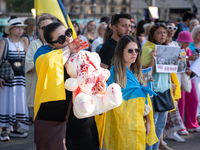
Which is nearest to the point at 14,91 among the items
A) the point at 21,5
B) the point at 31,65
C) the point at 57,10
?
the point at 31,65

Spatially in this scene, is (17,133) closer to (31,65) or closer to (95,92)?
(31,65)

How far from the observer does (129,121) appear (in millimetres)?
3168

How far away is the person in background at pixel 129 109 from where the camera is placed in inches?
125

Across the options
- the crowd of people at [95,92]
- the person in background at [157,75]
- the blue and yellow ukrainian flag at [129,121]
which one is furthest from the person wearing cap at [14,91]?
the blue and yellow ukrainian flag at [129,121]

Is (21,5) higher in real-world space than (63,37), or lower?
higher

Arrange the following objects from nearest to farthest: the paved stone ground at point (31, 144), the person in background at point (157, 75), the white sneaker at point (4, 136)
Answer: the person in background at point (157, 75)
the paved stone ground at point (31, 144)
the white sneaker at point (4, 136)

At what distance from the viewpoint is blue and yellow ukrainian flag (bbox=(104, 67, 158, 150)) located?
3.17 m

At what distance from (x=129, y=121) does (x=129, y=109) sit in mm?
129

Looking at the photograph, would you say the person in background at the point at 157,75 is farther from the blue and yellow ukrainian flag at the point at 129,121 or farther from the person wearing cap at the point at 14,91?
the person wearing cap at the point at 14,91

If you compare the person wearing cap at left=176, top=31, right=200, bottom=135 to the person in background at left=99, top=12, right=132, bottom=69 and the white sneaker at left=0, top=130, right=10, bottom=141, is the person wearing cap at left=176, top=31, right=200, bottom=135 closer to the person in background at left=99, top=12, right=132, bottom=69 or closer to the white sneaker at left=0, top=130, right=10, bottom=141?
the person in background at left=99, top=12, right=132, bottom=69

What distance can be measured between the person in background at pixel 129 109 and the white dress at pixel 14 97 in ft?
8.33

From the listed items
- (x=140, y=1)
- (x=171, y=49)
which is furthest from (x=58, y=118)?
(x=140, y=1)

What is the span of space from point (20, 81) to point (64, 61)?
3164 millimetres

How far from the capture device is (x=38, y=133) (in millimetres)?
2641
